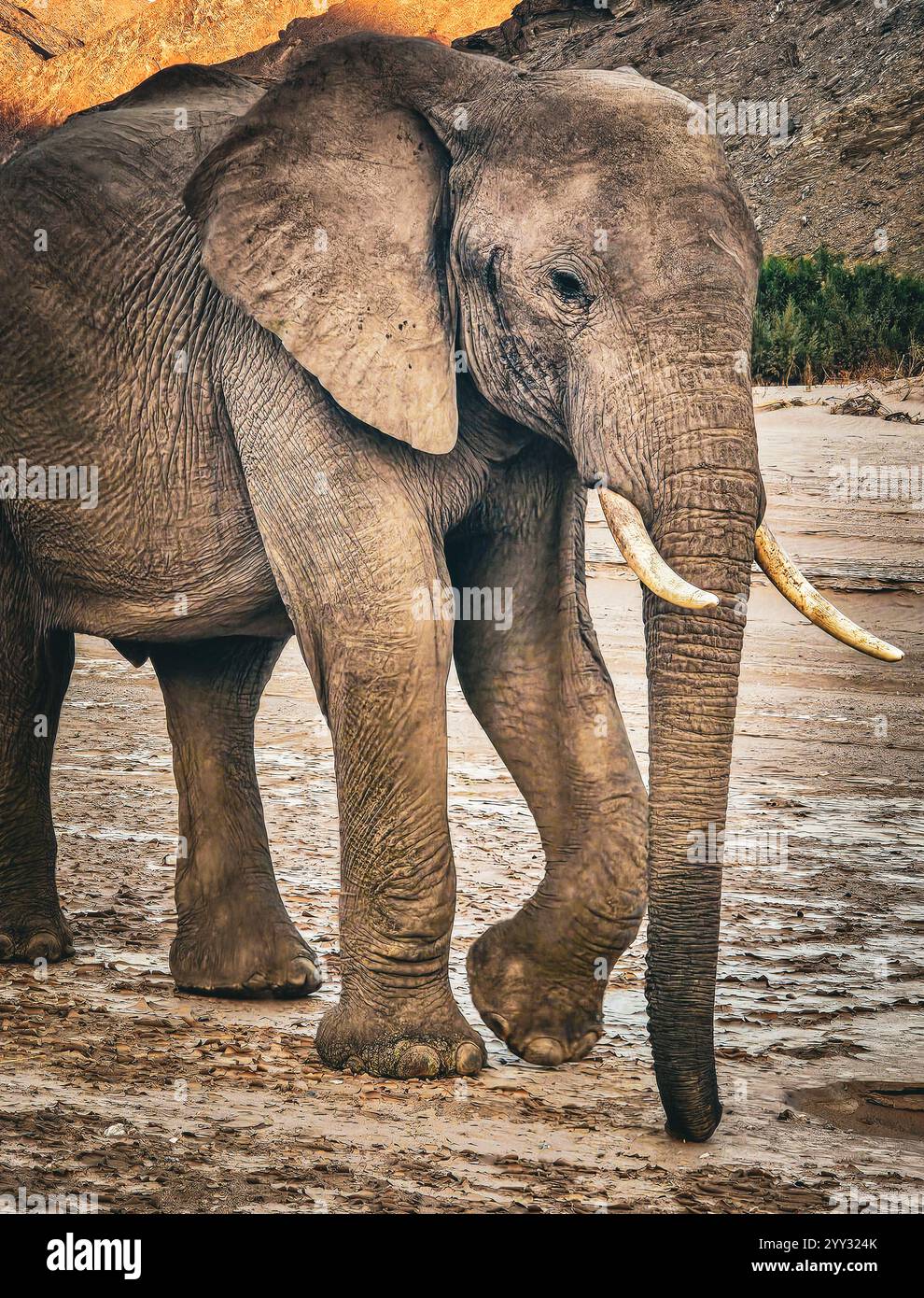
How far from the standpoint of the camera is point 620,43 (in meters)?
46.2

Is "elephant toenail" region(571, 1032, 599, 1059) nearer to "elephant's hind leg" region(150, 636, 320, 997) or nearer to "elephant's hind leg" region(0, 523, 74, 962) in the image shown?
"elephant's hind leg" region(150, 636, 320, 997)

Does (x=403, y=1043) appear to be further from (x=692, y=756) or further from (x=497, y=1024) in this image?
(x=692, y=756)

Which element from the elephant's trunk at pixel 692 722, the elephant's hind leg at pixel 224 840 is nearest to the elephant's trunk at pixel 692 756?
the elephant's trunk at pixel 692 722

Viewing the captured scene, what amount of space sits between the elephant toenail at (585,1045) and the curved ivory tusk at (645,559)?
5.74ft

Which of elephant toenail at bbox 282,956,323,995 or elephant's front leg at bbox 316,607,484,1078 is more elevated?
elephant's front leg at bbox 316,607,484,1078

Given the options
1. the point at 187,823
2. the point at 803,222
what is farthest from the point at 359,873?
the point at 803,222

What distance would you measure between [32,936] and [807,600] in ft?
10.5

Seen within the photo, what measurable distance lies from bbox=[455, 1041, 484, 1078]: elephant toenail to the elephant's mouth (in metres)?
1.63

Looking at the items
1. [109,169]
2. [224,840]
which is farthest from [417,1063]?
[109,169]

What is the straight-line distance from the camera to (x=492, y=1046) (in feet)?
19.7

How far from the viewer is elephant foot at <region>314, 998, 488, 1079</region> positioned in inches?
212

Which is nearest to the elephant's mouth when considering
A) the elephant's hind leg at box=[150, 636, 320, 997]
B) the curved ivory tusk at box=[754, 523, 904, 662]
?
the curved ivory tusk at box=[754, 523, 904, 662]

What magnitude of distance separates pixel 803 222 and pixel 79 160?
30.8m

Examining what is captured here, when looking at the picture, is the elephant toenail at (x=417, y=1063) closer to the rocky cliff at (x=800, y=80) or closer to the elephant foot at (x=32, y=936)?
the elephant foot at (x=32, y=936)
